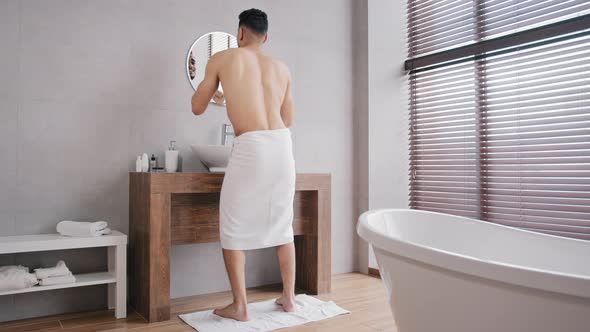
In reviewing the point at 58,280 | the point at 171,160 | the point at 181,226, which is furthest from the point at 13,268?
A: the point at 171,160

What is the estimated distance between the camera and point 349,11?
371 centimetres

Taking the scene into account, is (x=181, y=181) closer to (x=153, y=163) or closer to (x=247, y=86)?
(x=153, y=163)

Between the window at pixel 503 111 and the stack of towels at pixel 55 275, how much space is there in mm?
2403

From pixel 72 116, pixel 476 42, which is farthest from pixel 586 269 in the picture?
pixel 72 116

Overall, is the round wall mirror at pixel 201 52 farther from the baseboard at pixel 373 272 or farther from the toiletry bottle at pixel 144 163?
the baseboard at pixel 373 272

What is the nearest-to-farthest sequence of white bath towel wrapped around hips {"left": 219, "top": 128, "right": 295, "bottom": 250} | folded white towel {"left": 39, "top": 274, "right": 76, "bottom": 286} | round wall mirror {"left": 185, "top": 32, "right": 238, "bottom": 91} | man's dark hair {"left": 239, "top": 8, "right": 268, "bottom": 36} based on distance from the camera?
folded white towel {"left": 39, "top": 274, "right": 76, "bottom": 286}, white bath towel wrapped around hips {"left": 219, "top": 128, "right": 295, "bottom": 250}, man's dark hair {"left": 239, "top": 8, "right": 268, "bottom": 36}, round wall mirror {"left": 185, "top": 32, "right": 238, "bottom": 91}

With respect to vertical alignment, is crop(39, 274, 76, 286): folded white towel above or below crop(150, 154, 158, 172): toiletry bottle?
below

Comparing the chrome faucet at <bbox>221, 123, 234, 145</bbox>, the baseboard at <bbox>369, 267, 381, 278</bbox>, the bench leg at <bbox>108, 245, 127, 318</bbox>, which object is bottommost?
the baseboard at <bbox>369, 267, 381, 278</bbox>

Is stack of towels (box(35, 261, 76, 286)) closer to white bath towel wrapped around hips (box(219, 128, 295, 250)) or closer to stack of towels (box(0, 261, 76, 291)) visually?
stack of towels (box(0, 261, 76, 291))

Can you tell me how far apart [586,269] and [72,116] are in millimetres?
2535

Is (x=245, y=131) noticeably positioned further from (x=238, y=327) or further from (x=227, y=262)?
(x=238, y=327)

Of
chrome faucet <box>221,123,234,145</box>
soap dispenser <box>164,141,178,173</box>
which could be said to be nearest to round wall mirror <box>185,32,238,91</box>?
chrome faucet <box>221,123,234,145</box>

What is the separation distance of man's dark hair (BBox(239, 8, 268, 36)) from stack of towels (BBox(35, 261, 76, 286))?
1.52m

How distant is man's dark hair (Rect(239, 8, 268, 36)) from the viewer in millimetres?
2428
